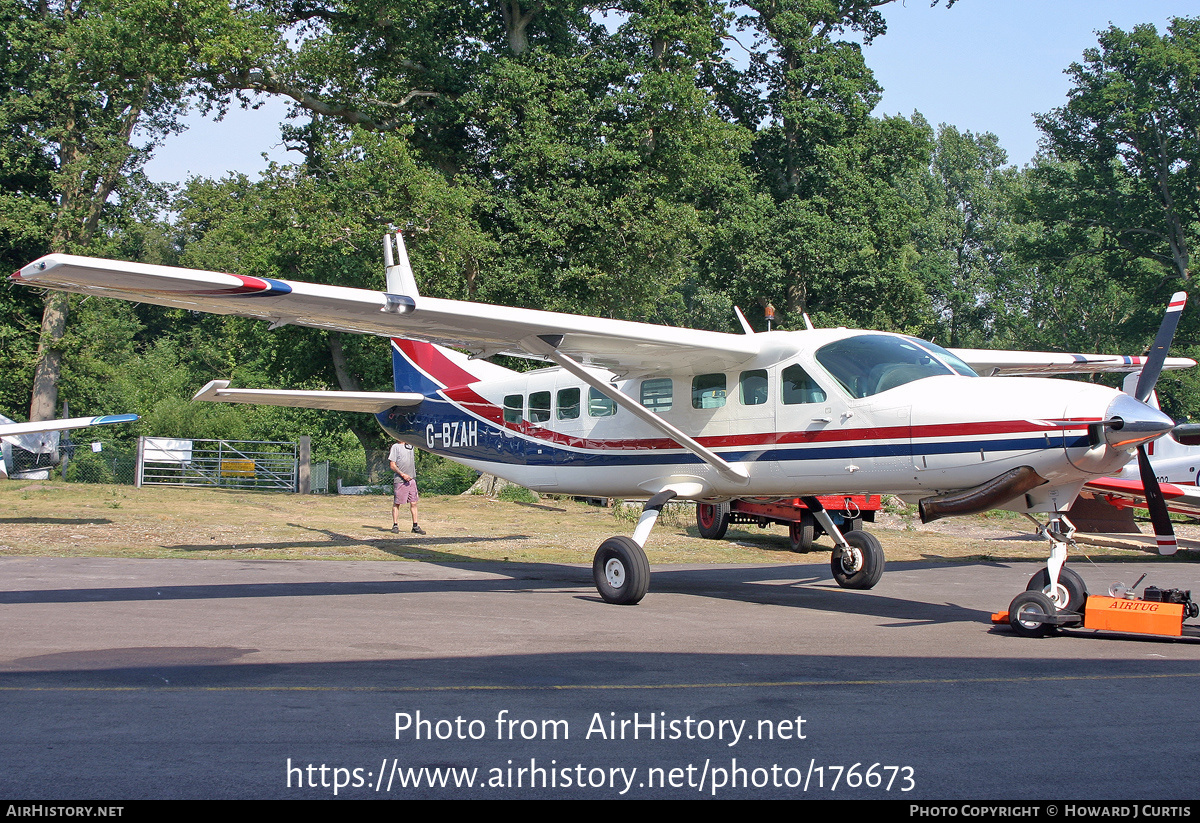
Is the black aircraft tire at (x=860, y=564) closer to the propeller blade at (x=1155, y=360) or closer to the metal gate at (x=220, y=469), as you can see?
the propeller blade at (x=1155, y=360)

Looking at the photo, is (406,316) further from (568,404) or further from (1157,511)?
(1157,511)

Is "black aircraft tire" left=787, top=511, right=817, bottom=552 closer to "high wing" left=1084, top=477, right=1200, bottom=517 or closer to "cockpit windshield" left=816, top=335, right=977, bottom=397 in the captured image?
"high wing" left=1084, top=477, right=1200, bottom=517

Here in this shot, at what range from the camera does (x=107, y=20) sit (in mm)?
27578

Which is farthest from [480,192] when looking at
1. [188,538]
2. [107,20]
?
[188,538]

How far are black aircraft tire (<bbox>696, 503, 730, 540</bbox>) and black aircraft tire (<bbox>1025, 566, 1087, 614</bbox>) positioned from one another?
9525 mm

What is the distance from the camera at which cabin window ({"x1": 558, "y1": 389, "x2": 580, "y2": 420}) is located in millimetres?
12861

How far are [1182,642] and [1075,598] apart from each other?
89cm

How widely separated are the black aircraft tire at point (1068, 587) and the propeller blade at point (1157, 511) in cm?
76

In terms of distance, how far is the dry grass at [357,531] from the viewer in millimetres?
15401

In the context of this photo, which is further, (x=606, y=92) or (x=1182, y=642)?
(x=606, y=92)

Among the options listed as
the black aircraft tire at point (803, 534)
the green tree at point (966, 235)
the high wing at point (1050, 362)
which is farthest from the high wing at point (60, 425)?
the green tree at point (966, 235)

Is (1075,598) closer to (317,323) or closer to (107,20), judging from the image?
(317,323)

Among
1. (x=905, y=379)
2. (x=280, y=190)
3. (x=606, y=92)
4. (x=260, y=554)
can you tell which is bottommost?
(x=260, y=554)

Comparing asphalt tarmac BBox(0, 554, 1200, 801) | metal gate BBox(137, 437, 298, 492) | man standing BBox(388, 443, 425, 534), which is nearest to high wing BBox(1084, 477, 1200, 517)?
asphalt tarmac BBox(0, 554, 1200, 801)
